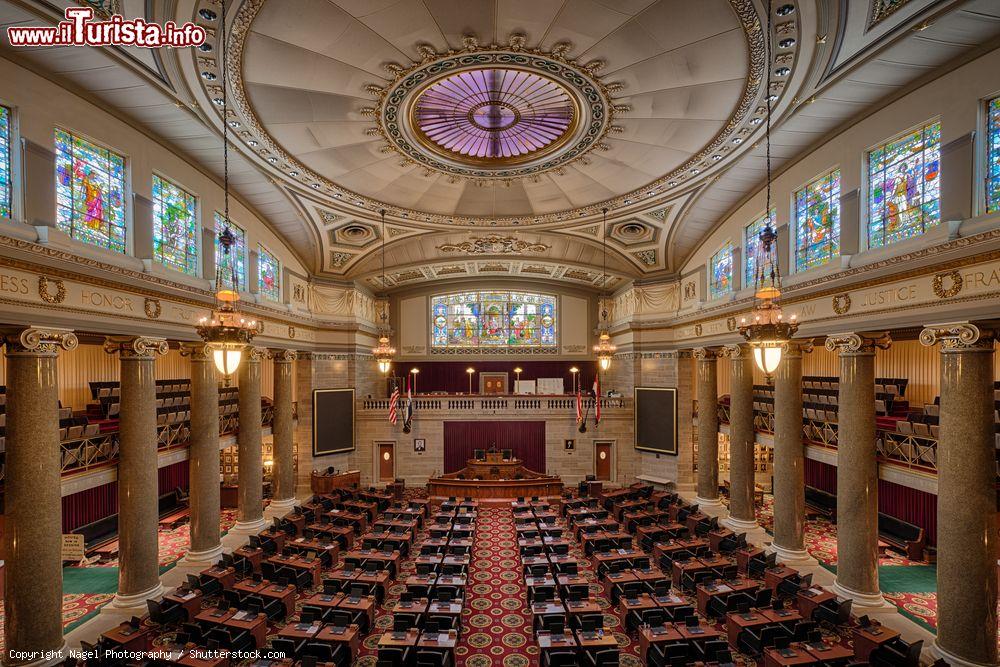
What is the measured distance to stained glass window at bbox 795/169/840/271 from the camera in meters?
10.6

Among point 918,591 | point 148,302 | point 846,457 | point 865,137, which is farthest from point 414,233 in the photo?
point 918,591

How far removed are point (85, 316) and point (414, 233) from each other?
10643 mm

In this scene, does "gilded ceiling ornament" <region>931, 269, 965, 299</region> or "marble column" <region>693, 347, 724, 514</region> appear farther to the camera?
"marble column" <region>693, 347, 724, 514</region>

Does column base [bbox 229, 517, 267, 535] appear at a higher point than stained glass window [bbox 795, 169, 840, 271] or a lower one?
lower

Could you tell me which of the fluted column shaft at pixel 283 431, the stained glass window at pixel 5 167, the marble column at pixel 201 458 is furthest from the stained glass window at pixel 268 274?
the stained glass window at pixel 5 167

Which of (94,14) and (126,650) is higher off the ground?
(94,14)

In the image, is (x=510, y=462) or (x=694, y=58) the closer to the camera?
(x=694, y=58)

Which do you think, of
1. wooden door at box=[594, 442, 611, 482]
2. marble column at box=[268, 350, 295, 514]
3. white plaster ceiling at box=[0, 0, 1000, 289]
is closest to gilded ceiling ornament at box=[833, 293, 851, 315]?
→ white plaster ceiling at box=[0, 0, 1000, 289]

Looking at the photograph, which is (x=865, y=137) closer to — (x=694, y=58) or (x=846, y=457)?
(x=694, y=58)

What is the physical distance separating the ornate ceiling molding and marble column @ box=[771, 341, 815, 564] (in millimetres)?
5411

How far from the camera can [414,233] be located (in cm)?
1777

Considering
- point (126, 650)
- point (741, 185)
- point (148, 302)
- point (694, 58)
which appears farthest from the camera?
point (741, 185)

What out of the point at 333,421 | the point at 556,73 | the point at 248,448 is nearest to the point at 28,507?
the point at 248,448

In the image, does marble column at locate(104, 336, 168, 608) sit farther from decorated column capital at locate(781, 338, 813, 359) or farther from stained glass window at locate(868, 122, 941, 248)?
stained glass window at locate(868, 122, 941, 248)
